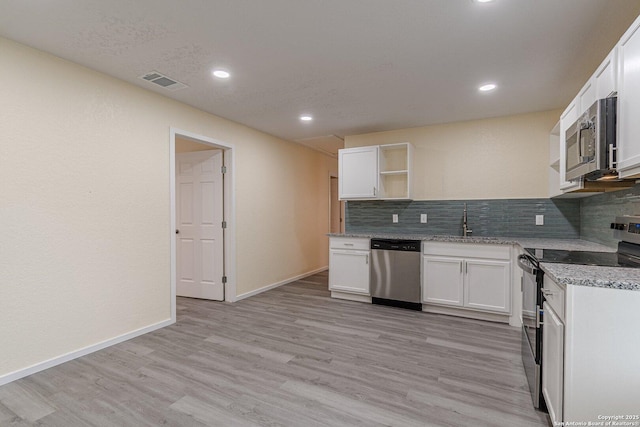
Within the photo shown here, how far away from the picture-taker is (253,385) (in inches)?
85.6

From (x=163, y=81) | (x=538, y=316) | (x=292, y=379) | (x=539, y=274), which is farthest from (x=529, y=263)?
(x=163, y=81)

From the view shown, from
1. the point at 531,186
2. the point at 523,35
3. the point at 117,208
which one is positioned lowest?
the point at 117,208

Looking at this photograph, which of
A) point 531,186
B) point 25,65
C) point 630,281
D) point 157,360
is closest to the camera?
point 630,281

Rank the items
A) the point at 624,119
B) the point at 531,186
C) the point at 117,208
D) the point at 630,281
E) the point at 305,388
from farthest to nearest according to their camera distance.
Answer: the point at 531,186
the point at 117,208
the point at 305,388
the point at 624,119
the point at 630,281

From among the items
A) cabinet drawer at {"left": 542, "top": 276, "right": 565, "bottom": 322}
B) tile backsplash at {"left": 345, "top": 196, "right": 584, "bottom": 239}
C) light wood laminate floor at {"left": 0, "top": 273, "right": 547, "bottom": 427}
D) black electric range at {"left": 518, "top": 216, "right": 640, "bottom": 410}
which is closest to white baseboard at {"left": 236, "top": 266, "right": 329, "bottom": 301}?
light wood laminate floor at {"left": 0, "top": 273, "right": 547, "bottom": 427}

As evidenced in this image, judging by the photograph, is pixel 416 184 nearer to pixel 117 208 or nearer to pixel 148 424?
pixel 117 208

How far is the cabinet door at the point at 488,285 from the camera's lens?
3.33 metres

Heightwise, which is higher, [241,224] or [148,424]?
[241,224]

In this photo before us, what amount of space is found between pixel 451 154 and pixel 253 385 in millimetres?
3520

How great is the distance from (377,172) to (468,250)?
1.47m

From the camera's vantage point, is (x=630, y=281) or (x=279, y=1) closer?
(x=630, y=281)

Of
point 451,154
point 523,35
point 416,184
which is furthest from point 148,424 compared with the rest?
point 451,154

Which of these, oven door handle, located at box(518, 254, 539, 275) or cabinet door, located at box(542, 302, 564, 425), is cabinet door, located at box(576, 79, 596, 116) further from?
cabinet door, located at box(542, 302, 564, 425)

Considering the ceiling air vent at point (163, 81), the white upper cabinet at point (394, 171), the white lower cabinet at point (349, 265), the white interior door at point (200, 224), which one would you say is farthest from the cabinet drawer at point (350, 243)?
the ceiling air vent at point (163, 81)
